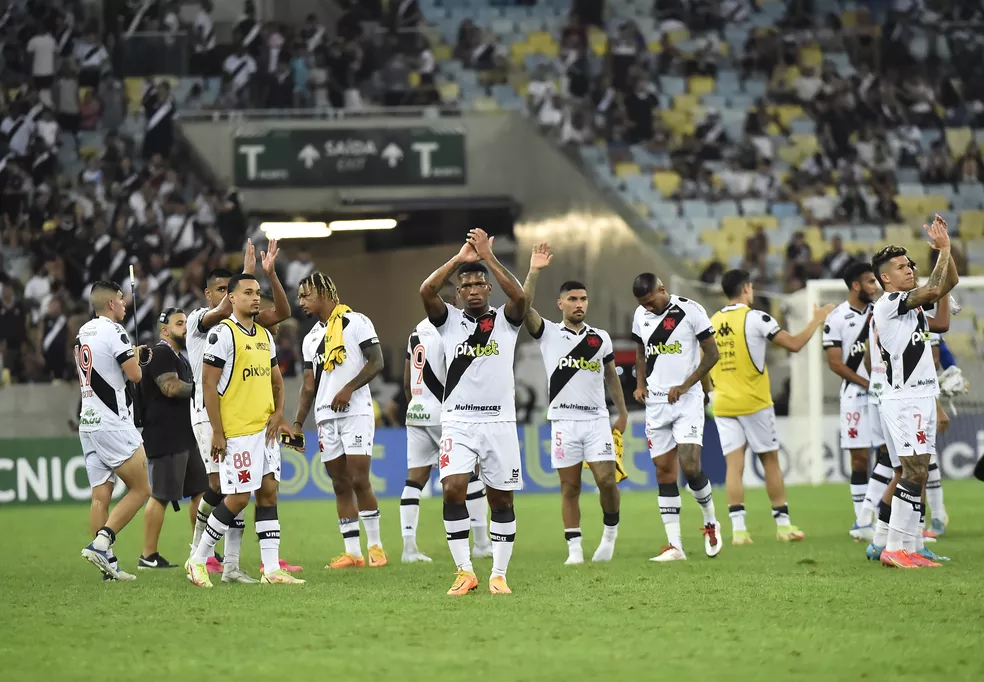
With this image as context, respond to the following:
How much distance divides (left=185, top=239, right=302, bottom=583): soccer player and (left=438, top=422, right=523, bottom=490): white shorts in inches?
74.3

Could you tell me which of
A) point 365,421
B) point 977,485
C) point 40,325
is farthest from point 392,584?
point 40,325

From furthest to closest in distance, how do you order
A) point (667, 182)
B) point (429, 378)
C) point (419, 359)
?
point (667, 182) → point (429, 378) → point (419, 359)

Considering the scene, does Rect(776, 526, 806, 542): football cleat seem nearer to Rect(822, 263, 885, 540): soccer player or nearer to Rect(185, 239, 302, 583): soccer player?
Rect(822, 263, 885, 540): soccer player

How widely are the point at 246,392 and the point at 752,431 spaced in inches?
221

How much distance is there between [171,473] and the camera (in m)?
12.5

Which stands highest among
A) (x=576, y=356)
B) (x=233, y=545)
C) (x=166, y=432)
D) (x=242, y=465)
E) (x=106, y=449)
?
(x=576, y=356)

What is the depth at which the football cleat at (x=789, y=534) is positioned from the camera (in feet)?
44.2

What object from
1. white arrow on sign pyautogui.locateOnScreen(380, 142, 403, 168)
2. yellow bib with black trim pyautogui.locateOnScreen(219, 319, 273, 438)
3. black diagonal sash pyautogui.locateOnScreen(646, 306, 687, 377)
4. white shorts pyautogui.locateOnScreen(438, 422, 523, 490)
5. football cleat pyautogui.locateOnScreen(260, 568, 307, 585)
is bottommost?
football cleat pyautogui.locateOnScreen(260, 568, 307, 585)

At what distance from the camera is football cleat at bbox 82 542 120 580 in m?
11.2

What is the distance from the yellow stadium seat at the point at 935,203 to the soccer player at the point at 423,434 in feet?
61.4

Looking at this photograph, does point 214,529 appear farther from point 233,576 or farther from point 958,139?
point 958,139

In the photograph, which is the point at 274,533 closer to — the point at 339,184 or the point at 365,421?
the point at 365,421

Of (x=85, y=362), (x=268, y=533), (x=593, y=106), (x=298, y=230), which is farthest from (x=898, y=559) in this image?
(x=593, y=106)

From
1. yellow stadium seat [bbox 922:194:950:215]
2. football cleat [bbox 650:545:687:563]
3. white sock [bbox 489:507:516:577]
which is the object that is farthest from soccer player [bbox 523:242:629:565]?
yellow stadium seat [bbox 922:194:950:215]
